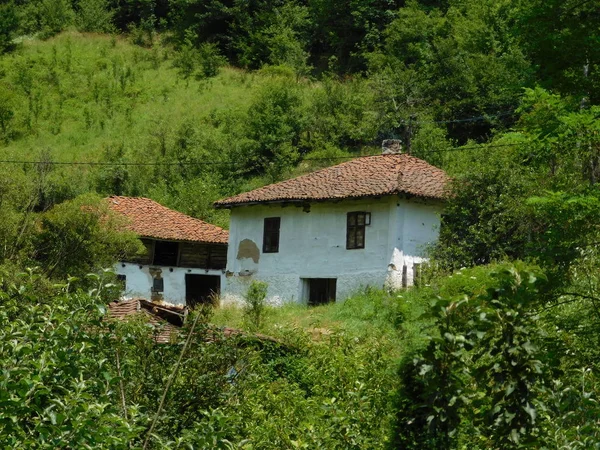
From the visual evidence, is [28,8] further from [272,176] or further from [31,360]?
[31,360]

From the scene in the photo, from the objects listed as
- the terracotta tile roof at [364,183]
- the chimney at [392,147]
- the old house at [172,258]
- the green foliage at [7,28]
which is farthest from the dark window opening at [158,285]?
the green foliage at [7,28]

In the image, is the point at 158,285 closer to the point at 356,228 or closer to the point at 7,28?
the point at 356,228

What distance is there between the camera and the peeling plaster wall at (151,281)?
34375 mm

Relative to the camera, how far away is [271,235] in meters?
30.6

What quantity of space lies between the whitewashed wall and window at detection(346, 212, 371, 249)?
12 cm

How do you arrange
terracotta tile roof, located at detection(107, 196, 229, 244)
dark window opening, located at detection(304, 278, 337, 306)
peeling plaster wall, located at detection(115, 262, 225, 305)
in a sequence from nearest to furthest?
dark window opening, located at detection(304, 278, 337, 306) < terracotta tile roof, located at detection(107, 196, 229, 244) < peeling plaster wall, located at detection(115, 262, 225, 305)

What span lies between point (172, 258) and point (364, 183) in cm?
916

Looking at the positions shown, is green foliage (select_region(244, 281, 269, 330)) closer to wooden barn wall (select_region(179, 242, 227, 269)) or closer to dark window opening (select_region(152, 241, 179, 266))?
wooden barn wall (select_region(179, 242, 227, 269))

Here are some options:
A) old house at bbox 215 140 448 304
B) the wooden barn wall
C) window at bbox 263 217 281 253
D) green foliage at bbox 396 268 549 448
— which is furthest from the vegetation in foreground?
the wooden barn wall

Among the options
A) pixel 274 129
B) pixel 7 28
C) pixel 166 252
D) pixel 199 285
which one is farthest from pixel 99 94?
pixel 166 252

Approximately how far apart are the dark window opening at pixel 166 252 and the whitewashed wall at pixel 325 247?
3681 millimetres

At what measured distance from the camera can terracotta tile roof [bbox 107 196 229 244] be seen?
3397cm

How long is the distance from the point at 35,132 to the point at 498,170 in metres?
30.3

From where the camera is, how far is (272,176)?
4297 centimetres
